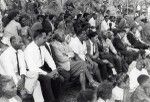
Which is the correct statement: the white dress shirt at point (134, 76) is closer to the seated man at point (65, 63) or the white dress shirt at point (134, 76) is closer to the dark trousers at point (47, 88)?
the seated man at point (65, 63)

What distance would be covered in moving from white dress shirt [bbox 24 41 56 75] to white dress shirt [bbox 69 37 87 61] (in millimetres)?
1232

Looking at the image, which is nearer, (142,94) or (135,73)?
(142,94)

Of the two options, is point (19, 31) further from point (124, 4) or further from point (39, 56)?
point (124, 4)

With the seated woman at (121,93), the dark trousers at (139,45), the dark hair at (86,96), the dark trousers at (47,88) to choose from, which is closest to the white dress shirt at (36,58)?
the dark trousers at (47,88)

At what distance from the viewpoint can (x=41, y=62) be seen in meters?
7.91

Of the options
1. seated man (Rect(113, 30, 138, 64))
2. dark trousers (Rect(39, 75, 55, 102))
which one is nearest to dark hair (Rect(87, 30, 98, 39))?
seated man (Rect(113, 30, 138, 64))

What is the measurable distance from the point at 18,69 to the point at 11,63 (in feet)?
0.81

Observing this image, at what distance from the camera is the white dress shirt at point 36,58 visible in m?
7.62

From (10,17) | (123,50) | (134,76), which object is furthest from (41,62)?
(123,50)

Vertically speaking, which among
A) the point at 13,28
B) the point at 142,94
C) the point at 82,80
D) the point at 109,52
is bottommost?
the point at 109,52

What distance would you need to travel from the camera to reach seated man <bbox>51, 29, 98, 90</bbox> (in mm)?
8430

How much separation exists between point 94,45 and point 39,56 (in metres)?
2.31

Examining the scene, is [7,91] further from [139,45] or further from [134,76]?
[139,45]

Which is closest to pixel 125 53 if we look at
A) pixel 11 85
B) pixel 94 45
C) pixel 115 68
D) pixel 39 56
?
pixel 115 68
